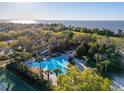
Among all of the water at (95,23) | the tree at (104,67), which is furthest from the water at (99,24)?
the tree at (104,67)

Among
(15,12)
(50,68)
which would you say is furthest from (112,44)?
(15,12)

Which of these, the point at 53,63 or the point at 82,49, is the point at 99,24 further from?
the point at 53,63

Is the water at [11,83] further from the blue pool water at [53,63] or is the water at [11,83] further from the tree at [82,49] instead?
the tree at [82,49]

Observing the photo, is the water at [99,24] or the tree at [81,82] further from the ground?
the water at [99,24]

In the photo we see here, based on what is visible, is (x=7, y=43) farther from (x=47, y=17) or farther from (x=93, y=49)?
(x=93, y=49)

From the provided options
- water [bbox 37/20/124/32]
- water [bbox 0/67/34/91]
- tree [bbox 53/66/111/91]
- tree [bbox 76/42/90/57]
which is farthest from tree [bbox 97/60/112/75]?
water [bbox 0/67/34/91]

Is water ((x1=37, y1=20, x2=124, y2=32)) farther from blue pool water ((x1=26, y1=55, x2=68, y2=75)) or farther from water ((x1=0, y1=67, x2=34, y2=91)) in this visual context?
water ((x1=0, y1=67, x2=34, y2=91))

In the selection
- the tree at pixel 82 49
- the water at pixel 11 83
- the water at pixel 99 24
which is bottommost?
the water at pixel 11 83
